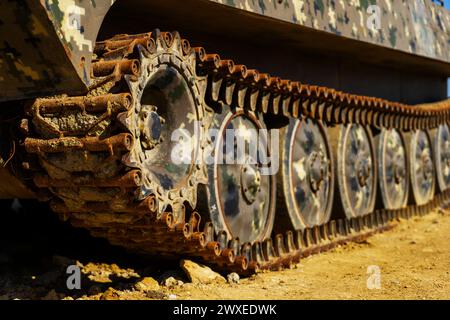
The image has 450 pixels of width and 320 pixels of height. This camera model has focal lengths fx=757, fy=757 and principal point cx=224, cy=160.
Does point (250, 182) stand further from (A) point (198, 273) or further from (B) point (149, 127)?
(B) point (149, 127)

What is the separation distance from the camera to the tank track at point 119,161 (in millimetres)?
4270

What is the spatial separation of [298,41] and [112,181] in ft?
11.6

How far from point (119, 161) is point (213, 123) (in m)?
1.47

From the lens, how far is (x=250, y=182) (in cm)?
622

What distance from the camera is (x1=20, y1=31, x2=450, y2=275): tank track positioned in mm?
4270

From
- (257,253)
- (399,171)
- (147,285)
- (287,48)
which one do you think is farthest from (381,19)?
(147,285)

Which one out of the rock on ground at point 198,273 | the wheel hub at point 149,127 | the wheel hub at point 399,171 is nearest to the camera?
the wheel hub at point 149,127

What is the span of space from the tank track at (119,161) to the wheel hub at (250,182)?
400 millimetres

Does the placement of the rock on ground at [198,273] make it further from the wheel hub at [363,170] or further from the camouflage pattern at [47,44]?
the wheel hub at [363,170]

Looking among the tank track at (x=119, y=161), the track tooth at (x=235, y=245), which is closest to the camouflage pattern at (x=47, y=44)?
the tank track at (x=119, y=161)

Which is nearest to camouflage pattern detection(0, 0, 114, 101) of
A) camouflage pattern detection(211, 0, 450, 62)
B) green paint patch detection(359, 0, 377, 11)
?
→ camouflage pattern detection(211, 0, 450, 62)

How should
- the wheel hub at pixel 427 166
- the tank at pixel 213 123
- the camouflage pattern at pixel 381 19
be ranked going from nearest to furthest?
the tank at pixel 213 123 < the camouflage pattern at pixel 381 19 < the wheel hub at pixel 427 166

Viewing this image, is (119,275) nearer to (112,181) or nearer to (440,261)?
(112,181)

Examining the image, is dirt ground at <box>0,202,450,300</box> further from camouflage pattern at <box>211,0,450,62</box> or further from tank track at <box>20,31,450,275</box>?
camouflage pattern at <box>211,0,450,62</box>
